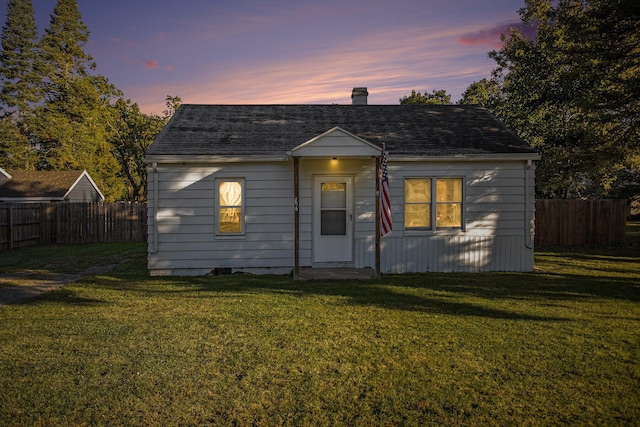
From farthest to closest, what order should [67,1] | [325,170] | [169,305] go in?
[67,1] → [325,170] → [169,305]

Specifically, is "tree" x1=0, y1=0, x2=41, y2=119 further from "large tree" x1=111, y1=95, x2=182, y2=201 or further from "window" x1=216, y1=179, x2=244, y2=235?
"window" x1=216, y1=179, x2=244, y2=235

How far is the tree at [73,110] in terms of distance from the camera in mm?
33312

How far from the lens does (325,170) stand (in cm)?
1030

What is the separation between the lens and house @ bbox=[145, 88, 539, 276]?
10.1m

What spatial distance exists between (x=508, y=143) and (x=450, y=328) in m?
6.95

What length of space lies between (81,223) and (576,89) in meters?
24.1

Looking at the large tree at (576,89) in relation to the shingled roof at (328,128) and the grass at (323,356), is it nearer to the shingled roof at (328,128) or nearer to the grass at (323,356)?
the shingled roof at (328,128)

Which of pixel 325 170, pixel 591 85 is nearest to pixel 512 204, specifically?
pixel 325 170

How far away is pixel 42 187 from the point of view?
26359 mm

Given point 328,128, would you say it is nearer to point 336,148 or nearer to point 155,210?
point 336,148

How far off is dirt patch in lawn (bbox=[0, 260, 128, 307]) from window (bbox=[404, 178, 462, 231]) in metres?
8.23

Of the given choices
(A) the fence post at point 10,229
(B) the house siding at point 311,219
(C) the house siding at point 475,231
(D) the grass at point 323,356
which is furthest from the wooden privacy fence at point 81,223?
(C) the house siding at point 475,231

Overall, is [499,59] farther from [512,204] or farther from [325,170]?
[325,170]

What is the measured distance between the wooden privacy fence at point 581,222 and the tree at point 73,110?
34.0 meters
